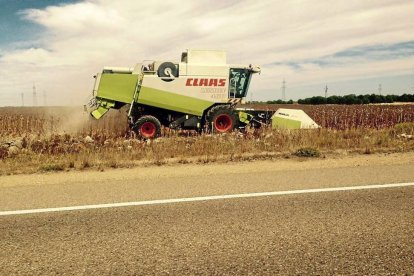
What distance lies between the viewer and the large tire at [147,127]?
47.5ft

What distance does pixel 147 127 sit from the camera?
14633 mm

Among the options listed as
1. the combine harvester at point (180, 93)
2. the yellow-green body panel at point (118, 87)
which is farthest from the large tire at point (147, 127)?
the yellow-green body panel at point (118, 87)

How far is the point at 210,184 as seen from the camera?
6.15 m

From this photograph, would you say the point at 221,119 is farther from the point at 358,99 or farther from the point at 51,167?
the point at 358,99

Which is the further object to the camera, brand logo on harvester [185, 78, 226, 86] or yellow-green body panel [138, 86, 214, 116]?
brand logo on harvester [185, 78, 226, 86]

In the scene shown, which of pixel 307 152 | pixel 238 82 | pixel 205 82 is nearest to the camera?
pixel 307 152

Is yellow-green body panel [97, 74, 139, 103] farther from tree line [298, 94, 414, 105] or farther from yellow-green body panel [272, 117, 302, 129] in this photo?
tree line [298, 94, 414, 105]

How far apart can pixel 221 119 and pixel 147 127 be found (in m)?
2.85

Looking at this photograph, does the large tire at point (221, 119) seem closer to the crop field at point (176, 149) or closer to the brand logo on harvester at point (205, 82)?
the brand logo on harvester at point (205, 82)

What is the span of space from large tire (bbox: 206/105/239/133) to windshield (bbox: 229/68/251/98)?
66cm

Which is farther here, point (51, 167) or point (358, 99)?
point (358, 99)

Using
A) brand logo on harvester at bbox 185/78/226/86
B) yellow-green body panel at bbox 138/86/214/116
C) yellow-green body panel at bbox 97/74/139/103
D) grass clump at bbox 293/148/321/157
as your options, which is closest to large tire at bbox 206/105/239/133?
yellow-green body panel at bbox 138/86/214/116

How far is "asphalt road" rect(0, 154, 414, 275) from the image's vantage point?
3197 mm

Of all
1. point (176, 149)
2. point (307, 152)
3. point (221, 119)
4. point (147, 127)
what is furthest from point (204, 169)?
point (221, 119)
